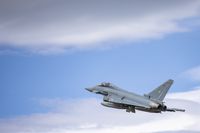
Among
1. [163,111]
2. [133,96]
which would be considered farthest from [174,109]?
[133,96]

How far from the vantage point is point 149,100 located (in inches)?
4109

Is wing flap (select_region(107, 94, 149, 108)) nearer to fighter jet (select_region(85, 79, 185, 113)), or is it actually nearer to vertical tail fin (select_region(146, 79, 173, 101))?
fighter jet (select_region(85, 79, 185, 113))

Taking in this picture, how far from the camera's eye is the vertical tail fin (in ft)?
347

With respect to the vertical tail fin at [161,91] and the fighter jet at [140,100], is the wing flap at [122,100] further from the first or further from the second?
the vertical tail fin at [161,91]

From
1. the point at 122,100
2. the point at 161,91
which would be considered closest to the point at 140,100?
the point at 122,100

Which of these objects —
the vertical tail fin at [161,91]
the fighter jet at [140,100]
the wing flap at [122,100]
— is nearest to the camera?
the fighter jet at [140,100]

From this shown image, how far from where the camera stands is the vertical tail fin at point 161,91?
106m

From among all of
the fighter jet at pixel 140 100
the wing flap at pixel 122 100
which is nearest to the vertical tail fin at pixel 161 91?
the fighter jet at pixel 140 100

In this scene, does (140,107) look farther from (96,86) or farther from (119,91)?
(96,86)

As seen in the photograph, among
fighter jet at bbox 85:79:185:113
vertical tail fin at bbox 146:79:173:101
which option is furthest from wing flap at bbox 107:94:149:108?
vertical tail fin at bbox 146:79:173:101

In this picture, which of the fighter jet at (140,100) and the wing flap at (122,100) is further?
the wing flap at (122,100)

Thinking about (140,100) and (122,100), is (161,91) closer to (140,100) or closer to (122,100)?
(140,100)

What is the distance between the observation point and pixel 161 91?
10631 cm

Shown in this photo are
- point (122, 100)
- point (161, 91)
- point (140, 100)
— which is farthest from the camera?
point (122, 100)
